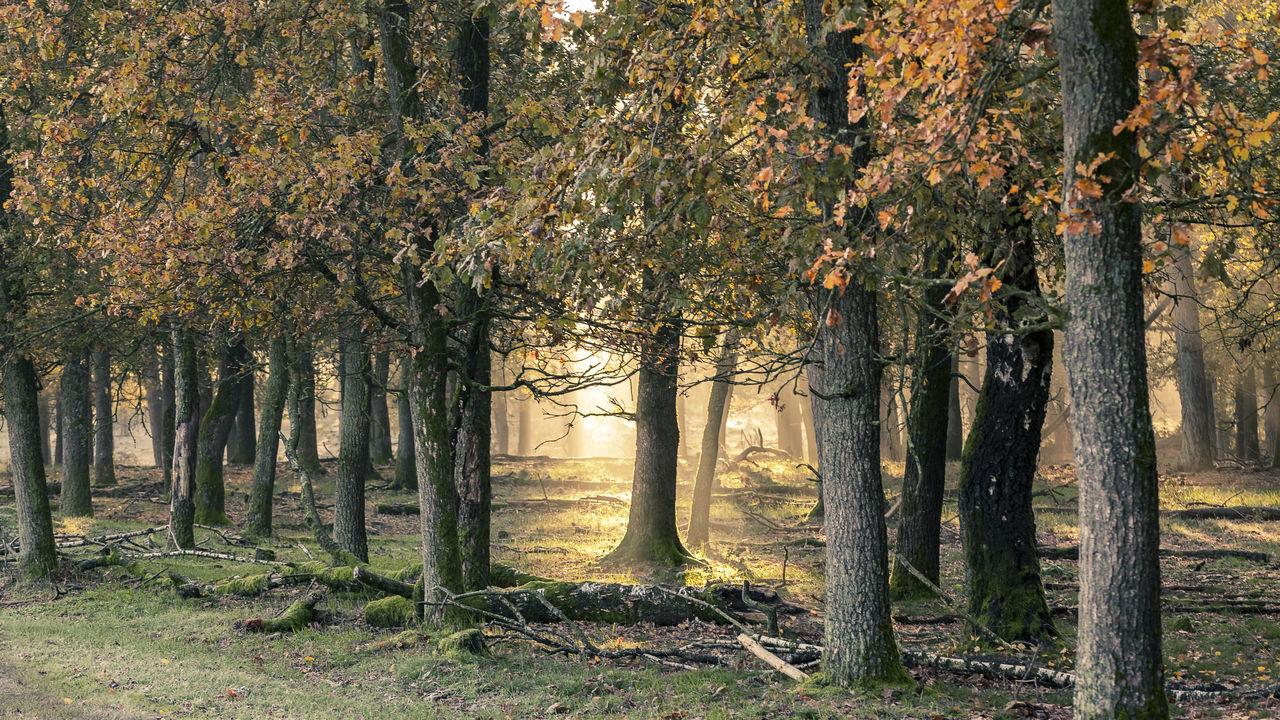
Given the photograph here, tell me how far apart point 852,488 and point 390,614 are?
6.17 metres

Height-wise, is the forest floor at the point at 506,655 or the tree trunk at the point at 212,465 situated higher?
the tree trunk at the point at 212,465

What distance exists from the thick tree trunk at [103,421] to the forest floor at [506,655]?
8440 mm

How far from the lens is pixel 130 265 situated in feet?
31.4

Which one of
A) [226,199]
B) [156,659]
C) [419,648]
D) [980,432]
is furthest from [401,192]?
[980,432]

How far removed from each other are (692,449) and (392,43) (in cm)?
4835

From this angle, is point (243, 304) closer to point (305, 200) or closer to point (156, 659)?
point (305, 200)

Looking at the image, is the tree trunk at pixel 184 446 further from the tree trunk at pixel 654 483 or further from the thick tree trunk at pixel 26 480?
the tree trunk at pixel 654 483

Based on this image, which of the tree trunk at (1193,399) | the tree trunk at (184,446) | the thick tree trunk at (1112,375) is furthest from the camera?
the tree trunk at (1193,399)

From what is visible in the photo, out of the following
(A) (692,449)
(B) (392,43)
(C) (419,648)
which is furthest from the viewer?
(A) (692,449)

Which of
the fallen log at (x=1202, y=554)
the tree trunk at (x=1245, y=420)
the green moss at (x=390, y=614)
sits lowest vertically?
the fallen log at (x=1202, y=554)

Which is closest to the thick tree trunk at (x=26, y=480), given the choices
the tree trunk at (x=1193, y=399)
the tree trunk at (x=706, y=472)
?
the tree trunk at (x=706, y=472)

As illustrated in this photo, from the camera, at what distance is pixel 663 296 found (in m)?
9.05

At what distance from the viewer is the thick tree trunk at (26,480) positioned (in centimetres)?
1382

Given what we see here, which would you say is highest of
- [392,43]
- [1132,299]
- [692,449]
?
[392,43]
